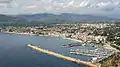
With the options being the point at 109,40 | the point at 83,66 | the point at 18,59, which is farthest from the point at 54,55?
the point at 109,40

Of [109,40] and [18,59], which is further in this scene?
[109,40]

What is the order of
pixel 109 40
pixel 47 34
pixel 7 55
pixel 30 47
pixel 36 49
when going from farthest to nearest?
pixel 47 34 < pixel 109 40 < pixel 30 47 < pixel 36 49 < pixel 7 55

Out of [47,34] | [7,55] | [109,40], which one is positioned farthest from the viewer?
[47,34]

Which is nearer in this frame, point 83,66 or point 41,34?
point 83,66

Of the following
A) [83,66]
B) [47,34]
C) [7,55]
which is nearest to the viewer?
[83,66]

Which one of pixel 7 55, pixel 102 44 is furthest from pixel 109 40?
pixel 7 55

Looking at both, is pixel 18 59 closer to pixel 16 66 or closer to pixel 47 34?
pixel 16 66

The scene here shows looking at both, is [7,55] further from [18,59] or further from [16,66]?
[16,66]

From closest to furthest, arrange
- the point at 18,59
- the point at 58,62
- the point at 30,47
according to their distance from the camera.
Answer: the point at 58,62, the point at 18,59, the point at 30,47

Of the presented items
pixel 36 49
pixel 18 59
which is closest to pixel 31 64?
pixel 18 59
